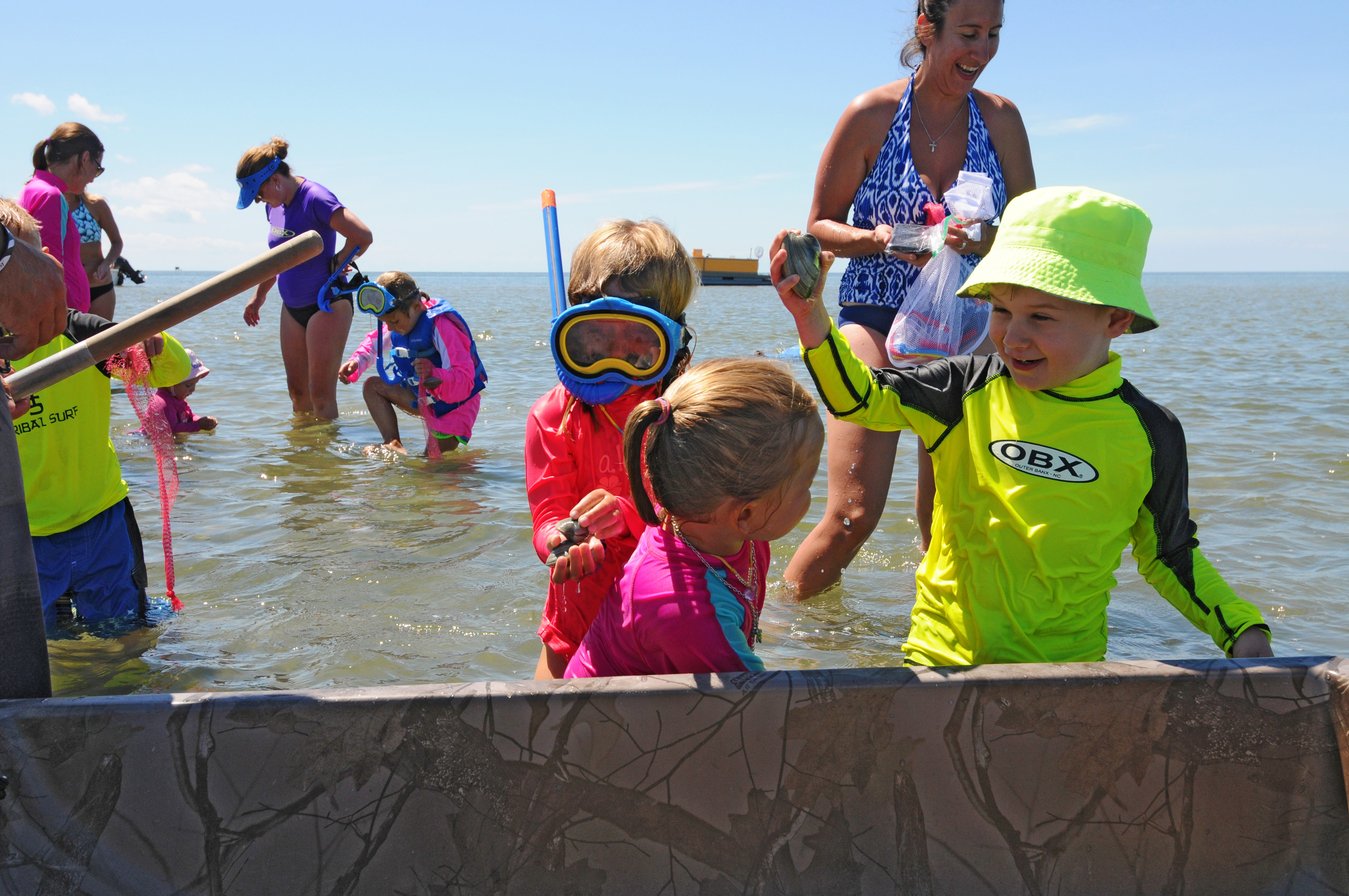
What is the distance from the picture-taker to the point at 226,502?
18.5 feet

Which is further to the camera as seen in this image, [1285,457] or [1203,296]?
[1203,296]

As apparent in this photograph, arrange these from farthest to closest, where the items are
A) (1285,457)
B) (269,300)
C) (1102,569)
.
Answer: (269,300), (1285,457), (1102,569)

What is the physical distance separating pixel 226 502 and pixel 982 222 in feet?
14.8

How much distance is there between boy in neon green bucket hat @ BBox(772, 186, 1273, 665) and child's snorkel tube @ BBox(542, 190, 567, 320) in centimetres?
67

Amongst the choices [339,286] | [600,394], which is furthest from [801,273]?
[339,286]

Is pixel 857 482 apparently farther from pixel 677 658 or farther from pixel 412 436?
pixel 412 436

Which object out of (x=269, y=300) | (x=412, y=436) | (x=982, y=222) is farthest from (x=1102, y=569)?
(x=269, y=300)

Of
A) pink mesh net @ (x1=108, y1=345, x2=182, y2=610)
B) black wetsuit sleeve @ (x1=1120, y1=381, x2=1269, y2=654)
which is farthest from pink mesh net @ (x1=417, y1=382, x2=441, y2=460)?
black wetsuit sleeve @ (x1=1120, y1=381, x2=1269, y2=654)

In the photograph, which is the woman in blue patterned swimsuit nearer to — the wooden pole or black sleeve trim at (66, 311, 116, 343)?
the wooden pole

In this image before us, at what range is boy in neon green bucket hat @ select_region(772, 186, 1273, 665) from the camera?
1.98 metres

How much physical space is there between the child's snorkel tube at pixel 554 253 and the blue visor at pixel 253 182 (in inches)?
192

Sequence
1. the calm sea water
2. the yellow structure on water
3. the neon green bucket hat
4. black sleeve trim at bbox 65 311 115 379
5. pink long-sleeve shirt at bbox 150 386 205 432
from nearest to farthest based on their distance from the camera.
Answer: the neon green bucket hat < black sleeve trim at bbox 65 311 115 379 < the calm sea water < pink long-sleeve shirt at bbox 150 386 205 432 < the yellow structure on water

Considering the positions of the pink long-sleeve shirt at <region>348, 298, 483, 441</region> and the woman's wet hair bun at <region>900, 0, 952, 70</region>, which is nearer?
the woman's wet hair bun at <region>900, 0, 952, 70</region>

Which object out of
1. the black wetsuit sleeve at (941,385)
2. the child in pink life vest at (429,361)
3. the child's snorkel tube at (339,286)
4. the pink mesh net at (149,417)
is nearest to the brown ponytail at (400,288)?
the child in pink life vest at (429,361)
